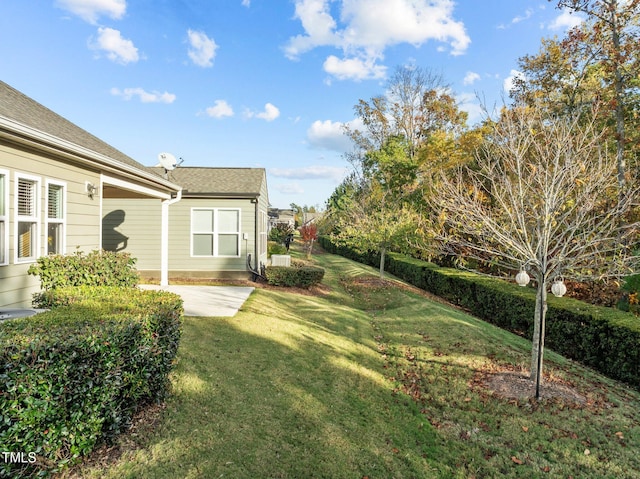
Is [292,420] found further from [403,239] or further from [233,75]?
[233,75]

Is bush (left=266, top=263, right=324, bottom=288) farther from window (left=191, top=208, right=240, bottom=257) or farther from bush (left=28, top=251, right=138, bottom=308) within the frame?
bush (left=28, top=251, right=138, bottom=308)

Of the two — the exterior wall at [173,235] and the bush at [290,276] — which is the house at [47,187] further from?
the bush at [290,276]

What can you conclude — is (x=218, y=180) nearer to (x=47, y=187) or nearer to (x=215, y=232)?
(x=215, y=232)

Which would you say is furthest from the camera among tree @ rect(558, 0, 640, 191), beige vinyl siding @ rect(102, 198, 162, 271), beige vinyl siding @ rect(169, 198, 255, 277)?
beige vinyl siding @ rect(102, 198, 162, 271)

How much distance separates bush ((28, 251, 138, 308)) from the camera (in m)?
5.04

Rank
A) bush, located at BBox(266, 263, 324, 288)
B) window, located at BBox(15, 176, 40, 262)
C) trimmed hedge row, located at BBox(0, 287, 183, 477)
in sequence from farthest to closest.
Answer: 1. bush, located at BBox(266, 263, 324, 288)
2. window, located at BBox(15, 176, 40, 262)
3. trimmed hedge row, located at BBox(0, 287, 183, 477)

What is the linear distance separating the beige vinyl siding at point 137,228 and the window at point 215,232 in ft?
4.47

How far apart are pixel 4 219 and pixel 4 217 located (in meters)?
0.03

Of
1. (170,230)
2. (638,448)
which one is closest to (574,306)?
(638,448)

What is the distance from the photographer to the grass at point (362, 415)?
129 inches

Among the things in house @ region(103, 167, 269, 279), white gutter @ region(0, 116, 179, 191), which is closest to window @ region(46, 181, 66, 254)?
white gutter @ region(0, 116, 179, 191)

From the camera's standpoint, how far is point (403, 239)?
49.8ft

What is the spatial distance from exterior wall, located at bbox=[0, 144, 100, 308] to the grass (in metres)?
2.30

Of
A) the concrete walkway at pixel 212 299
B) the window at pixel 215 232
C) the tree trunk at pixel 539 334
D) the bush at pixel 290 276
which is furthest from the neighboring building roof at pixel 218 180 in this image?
the tree trunk at pixel 539 334
